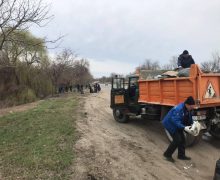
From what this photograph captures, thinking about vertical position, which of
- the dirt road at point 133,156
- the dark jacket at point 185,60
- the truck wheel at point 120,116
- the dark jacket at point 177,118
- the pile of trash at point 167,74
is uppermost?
the dark jacket at point 185,60

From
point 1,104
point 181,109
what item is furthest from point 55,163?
point 1,104

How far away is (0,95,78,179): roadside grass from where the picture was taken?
6031 millimetres

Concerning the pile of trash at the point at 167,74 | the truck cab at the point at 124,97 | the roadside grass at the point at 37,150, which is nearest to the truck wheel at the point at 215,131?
the pile of trash at the point at 167,74

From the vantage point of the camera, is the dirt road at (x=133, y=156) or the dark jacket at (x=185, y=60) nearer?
the dirt road at (x=133, y=156)

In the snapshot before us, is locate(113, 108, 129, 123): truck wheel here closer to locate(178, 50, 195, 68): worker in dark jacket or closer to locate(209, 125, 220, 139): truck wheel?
locate(178, 50, 195, 68): worker in dark jacket

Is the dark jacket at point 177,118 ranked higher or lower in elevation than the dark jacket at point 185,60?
lower

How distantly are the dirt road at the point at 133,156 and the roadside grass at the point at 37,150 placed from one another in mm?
326

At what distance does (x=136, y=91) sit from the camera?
11.7m

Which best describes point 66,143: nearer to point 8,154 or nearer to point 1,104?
point 8,154

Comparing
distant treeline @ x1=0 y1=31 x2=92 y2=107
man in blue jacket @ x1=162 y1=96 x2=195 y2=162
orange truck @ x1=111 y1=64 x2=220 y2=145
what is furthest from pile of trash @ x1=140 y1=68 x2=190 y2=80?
distant treeline @ x1=0 y1=31 x2=92 y2=107

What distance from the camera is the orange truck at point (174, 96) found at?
27.2 feet

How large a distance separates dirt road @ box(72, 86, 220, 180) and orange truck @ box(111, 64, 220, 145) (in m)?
0.61

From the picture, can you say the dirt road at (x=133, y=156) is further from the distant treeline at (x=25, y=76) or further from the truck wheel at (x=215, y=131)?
the distant treeline at (x=25, y=76)

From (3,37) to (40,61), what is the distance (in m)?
24.7
